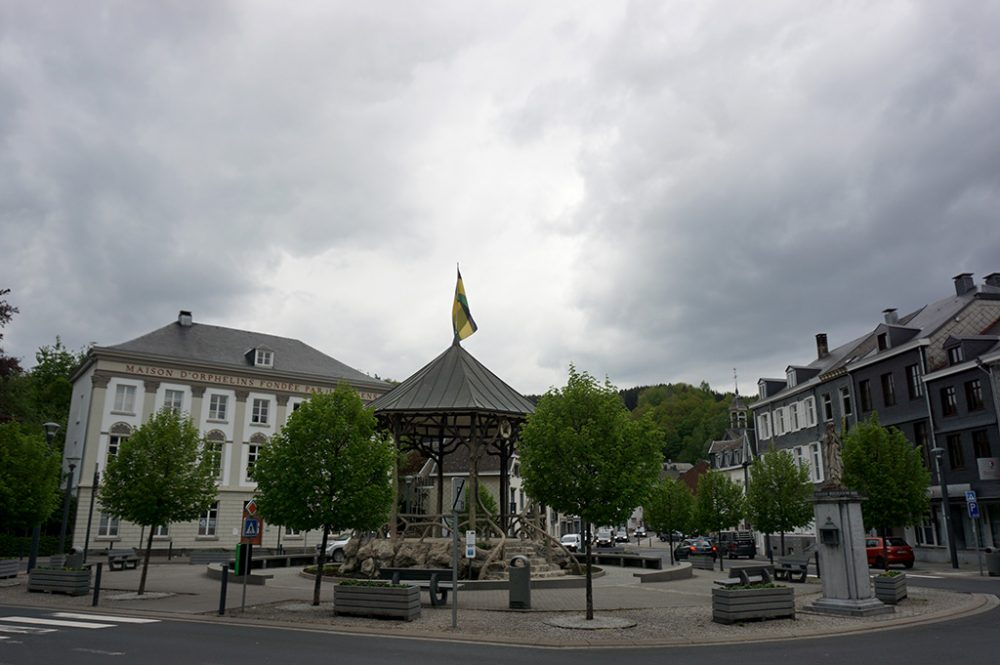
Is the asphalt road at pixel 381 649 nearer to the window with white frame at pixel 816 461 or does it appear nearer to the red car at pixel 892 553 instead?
the red car at pixel 892 553

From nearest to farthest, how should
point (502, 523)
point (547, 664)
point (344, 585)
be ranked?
point (547, 664)
point (344, 585)
point (502, 523)

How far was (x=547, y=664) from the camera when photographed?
10.3 meters

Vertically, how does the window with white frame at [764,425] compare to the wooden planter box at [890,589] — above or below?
above

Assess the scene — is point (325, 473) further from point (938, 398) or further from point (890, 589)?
point (938, 398)

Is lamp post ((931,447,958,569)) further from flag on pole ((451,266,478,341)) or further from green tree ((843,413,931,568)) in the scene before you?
flag on pole ((451,266,478,341))

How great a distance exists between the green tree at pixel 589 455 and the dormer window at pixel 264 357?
38.5m

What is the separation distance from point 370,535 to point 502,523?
5.65 m

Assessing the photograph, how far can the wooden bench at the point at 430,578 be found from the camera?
1659cm

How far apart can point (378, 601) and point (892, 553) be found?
84.6 feet

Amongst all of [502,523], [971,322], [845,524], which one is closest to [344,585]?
[502,523]

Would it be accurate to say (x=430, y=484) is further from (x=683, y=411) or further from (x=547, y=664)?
(x=683, y=411)

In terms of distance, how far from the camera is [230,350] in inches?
1983

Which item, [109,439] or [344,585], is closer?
[344,585]

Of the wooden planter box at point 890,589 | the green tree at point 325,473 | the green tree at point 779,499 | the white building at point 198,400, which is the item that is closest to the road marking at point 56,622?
the green tree at point 325,473
